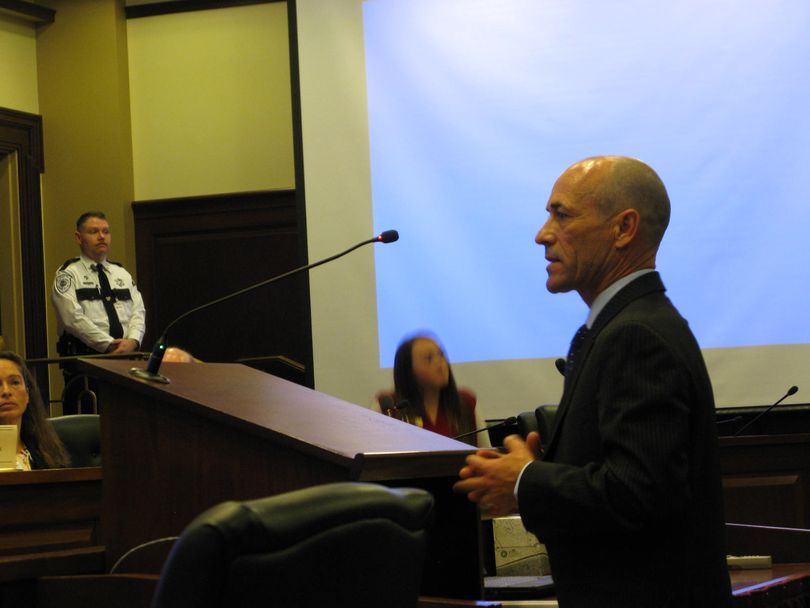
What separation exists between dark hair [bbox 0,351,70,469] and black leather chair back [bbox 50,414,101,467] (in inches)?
2.9

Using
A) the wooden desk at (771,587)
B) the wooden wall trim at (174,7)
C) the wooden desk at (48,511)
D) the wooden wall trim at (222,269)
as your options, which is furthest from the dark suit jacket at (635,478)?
the wooden wall trim at (174,7)

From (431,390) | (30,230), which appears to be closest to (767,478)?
(431,390)

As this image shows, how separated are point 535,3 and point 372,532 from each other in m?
5.19

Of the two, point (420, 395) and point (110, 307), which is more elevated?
point (110, 307)

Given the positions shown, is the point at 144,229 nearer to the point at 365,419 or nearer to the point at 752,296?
the point at 752,296

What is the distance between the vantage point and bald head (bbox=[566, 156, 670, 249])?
1824 millimetres

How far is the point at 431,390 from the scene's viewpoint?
4941mm

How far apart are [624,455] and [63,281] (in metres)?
6.46

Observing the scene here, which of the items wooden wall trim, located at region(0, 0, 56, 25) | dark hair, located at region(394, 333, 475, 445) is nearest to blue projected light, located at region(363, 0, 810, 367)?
dark hair, located at region(394, 333, 475, 445)

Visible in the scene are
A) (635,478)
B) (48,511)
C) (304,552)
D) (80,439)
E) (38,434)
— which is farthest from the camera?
(80,439)

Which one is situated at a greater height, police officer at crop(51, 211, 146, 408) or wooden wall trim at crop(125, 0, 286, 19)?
wooden wall trim at crop(125, 0, 286, 19)

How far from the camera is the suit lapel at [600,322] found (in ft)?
5.78

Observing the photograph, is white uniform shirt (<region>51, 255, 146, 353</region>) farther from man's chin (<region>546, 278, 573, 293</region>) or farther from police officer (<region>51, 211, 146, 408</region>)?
man's chin (<region>546, 278, 573, 293</region>)

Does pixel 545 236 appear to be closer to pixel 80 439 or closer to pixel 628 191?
pixel 628 191
